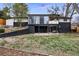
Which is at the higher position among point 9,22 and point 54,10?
point 54,10

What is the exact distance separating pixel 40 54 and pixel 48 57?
0.09m

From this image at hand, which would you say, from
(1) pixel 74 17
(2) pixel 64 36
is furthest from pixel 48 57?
(1) pixel 74 17

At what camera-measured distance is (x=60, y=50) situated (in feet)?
9.62

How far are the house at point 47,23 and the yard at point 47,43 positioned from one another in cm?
6

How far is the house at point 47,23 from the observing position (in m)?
2.97

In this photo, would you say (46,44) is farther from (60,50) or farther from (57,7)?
(57,7)

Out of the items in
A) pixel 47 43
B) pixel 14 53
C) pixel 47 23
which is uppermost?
pixel 47 23

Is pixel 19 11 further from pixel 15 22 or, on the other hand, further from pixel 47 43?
pixel 47 43

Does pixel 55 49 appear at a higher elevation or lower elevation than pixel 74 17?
lower

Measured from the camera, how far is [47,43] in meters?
2.95

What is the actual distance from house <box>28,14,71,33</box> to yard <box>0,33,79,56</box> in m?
0.06

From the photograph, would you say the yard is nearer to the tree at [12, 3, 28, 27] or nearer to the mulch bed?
the mulch bed

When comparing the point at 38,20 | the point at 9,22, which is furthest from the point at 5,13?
the point at 38,20

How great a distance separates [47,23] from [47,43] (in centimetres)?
23
